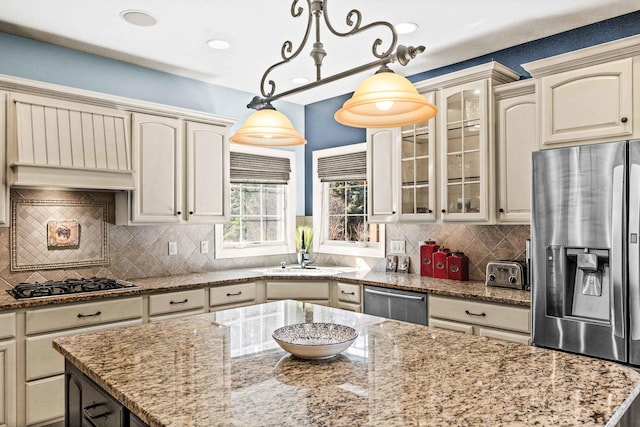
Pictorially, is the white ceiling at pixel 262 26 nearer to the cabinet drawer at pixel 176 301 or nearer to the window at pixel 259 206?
the window at pixel 259 206

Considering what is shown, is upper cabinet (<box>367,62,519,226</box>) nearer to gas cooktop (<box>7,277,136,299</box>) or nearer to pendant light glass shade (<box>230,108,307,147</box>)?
pendant light glass shade (<box>230,108,307,147</box>)

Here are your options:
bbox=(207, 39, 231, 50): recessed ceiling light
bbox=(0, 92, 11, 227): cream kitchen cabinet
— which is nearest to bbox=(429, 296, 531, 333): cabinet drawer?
bbox=(207, 39, 231, 50): recessed ceiling light

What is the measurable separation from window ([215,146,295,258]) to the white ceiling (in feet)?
3.31

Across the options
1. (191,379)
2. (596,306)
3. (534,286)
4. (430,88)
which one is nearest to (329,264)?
(430,88)

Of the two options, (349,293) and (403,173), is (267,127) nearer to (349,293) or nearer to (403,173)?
(403,173)

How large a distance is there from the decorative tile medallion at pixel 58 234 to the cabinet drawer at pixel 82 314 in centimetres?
62

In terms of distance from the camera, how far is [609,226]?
96.5 inches

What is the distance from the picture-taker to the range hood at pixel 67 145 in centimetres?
299

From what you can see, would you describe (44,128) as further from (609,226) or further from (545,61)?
(609,226)

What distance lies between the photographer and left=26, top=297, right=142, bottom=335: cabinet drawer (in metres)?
2.85

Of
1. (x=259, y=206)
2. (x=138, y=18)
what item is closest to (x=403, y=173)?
(x=259, y=206)

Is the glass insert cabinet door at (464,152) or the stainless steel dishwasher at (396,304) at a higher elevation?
the glass insert cabinet door at (464,152)

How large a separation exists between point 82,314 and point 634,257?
3173mm

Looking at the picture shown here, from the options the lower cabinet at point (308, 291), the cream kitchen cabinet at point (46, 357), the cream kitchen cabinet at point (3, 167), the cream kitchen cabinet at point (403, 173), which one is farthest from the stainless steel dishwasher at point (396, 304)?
the cream kitchen cabinet at point (3, 167)
